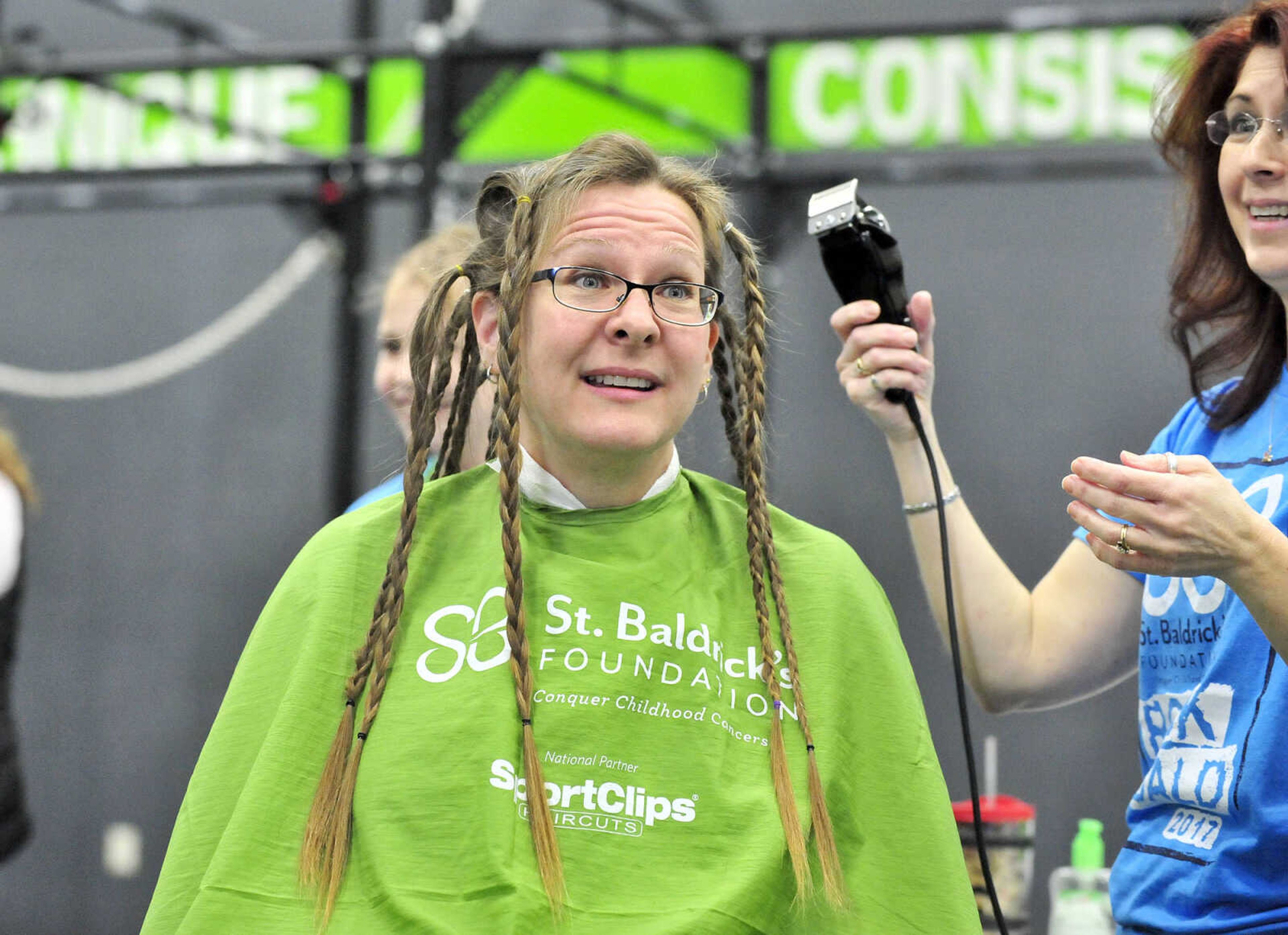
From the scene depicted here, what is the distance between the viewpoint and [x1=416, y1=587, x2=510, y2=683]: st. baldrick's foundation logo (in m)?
1.46

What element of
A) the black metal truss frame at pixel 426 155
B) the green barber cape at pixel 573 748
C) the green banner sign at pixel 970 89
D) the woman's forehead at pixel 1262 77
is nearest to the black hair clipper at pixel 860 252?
the green barber cape at pixel 573 748

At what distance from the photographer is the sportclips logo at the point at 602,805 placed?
1386 millimetres

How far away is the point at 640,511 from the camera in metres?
1.61

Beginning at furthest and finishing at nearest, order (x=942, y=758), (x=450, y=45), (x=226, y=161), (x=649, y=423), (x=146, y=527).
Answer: (x=146, y=527), (x=226, y=161), (x=450, y=45), (x=942, y=758), (x=649, y=423)

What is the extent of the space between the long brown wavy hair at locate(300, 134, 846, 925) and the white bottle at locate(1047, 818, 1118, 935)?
60 cm

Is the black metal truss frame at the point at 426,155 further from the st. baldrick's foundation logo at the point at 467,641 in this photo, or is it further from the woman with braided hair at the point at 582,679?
the st. baldrick's foundation logo at the point at 467,641

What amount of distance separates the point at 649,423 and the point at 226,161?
10.2ft

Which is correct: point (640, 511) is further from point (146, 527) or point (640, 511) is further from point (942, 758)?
point (146, 527)

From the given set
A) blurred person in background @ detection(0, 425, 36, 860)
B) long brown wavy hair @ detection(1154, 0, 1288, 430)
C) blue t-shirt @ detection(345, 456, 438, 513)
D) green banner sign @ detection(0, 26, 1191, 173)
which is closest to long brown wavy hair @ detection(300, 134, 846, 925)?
blue t-shirt @ detection(345, 456, 438, 513)

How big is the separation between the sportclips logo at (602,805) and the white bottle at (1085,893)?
0.71m

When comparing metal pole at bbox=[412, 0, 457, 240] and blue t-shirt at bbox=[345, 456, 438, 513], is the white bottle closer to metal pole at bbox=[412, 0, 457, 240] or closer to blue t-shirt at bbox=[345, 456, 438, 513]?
blue t-shirt at bbox=[345, 456, 438, 513]

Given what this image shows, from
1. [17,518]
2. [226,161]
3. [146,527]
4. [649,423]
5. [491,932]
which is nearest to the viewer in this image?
[491,932]

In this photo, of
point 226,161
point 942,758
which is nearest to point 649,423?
point 942,758

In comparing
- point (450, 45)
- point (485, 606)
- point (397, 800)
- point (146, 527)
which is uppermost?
point (450, 45)
